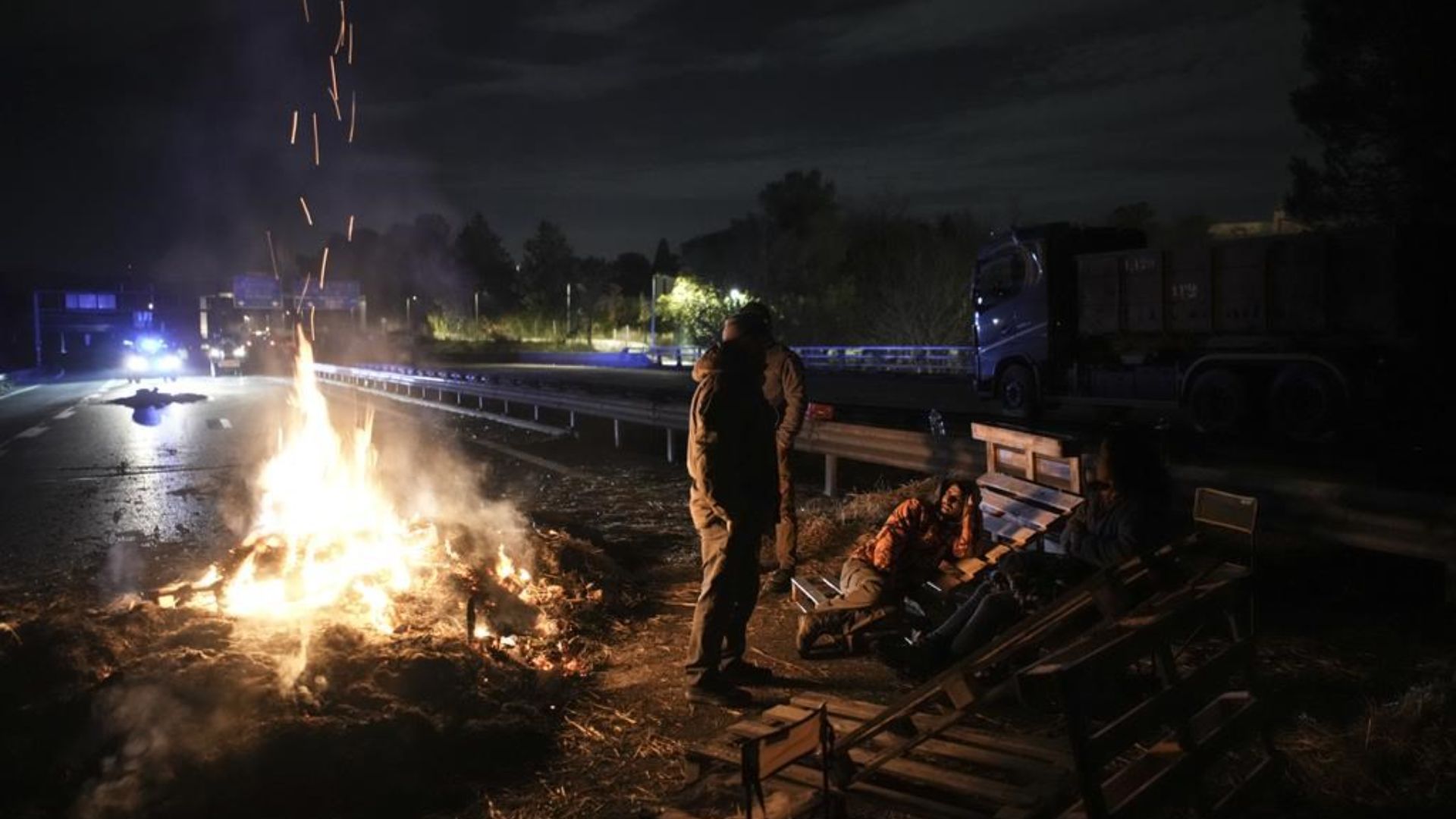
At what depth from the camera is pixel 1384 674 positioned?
202 inches

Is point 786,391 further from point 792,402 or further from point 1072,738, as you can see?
point 1072,738

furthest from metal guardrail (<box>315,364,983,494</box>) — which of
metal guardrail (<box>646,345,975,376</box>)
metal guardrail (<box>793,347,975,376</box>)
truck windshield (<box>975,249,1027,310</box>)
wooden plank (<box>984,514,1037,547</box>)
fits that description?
metal guardrail (<box>793,347,975,376</box>)

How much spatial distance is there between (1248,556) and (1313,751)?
860mm

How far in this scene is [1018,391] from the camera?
61.0 feet

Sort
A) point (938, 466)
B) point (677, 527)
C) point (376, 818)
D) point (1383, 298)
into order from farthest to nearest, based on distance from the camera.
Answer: point (1383, 298)
point (677, 527)
point (938, 466)
point (376, 818)

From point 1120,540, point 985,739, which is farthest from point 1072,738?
point 1120,540

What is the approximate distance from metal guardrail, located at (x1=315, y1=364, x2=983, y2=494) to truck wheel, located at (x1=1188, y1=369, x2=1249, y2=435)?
5219 millimetres

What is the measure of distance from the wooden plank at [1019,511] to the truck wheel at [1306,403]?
7856mm

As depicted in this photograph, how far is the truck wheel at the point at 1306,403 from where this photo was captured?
13.0 m

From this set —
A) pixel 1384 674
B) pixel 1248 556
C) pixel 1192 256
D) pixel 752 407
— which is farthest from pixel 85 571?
pixel 1192 256

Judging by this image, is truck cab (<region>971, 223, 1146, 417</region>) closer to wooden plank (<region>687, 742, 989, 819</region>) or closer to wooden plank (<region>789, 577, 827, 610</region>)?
wooden plank (<region>789, 577, 827, 610</region>)

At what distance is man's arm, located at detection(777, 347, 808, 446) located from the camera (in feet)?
27.2

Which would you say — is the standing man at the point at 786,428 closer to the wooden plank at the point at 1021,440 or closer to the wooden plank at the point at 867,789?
the wooden plank at the point at 1021,440

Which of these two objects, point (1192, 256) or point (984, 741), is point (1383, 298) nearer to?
point (1192, 256)
